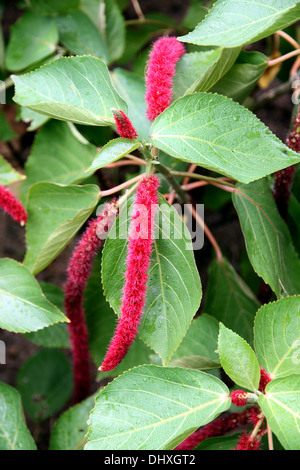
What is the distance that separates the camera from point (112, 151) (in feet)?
2.20

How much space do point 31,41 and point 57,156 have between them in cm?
28

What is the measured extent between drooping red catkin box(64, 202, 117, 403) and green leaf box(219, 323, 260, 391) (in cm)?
23

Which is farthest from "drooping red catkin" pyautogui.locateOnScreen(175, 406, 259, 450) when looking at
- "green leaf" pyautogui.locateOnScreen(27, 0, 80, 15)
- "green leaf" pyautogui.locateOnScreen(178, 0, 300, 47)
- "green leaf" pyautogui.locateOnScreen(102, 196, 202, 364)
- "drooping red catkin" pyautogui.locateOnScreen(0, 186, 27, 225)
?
"green leaf" pyautogui.locateOnScreen(27, 0, 80, 15)

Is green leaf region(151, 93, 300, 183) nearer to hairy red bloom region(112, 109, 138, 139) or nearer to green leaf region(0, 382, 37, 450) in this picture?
hairy red bloom region(112, 109, 138, 139)

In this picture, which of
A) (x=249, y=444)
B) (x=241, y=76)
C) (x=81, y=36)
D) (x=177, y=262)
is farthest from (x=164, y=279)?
(x=81, y=36)

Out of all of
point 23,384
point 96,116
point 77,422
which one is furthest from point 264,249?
point 23,384

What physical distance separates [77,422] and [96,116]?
1.95 feet

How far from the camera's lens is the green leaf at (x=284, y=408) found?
645mm

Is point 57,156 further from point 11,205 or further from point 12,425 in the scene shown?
point 12,425

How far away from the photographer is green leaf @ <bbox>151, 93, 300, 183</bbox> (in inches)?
26.3

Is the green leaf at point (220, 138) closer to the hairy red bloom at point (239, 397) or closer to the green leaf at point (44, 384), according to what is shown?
the hairy red bloom at point (239, 397)

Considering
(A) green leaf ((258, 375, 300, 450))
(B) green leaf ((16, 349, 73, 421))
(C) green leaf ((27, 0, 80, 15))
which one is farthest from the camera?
(B) green leaf ((16, 349, 73, 421))

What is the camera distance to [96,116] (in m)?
0.71

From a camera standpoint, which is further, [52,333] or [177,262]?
[52,333]
